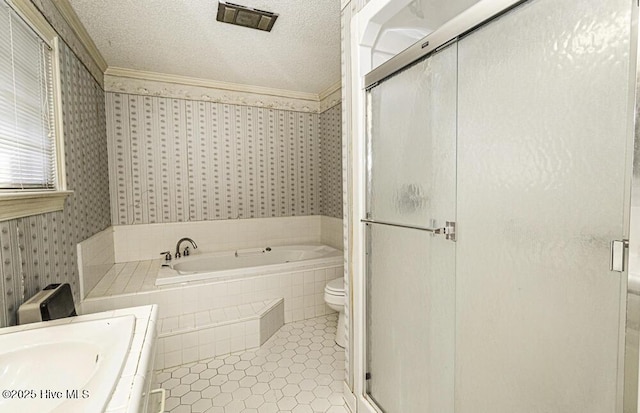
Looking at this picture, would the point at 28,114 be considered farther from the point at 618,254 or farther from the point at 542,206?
the point at 618,254

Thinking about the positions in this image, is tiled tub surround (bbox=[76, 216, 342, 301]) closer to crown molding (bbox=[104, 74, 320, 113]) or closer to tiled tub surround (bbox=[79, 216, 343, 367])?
tiled tub surround (bbox=[79, 216, 343, 367])

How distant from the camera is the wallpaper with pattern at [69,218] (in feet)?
4.09

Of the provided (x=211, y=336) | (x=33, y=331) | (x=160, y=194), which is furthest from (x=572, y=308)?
(x=160, y=194)

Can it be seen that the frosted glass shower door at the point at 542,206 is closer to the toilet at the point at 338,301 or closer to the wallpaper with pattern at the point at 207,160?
the toilet at the point at 338,301

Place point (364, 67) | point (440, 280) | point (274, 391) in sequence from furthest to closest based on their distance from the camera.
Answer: point (274, 391)
point (364, 67)
point (440, 280)

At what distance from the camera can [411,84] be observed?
1.31m

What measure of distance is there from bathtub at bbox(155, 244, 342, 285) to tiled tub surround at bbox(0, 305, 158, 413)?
139 cm

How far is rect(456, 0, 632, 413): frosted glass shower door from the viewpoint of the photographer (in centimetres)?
73

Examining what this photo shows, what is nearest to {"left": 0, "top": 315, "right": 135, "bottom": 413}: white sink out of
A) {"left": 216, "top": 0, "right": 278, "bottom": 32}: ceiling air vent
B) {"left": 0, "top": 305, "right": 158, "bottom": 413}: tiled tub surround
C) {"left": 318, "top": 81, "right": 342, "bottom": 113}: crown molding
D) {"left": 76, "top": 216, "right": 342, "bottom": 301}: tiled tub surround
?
{"left": 0, "top": 305, "right": 158, "bottom": 413}: tiled tub surround

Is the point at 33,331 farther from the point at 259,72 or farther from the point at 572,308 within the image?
the point at 259,72

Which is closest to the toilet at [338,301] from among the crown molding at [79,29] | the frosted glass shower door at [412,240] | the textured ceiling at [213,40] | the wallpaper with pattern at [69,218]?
the frosted glass shower door at [412,240]

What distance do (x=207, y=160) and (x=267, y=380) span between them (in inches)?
90.5

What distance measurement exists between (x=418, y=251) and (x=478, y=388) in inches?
20.6

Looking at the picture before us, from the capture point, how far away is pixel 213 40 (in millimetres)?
2363
